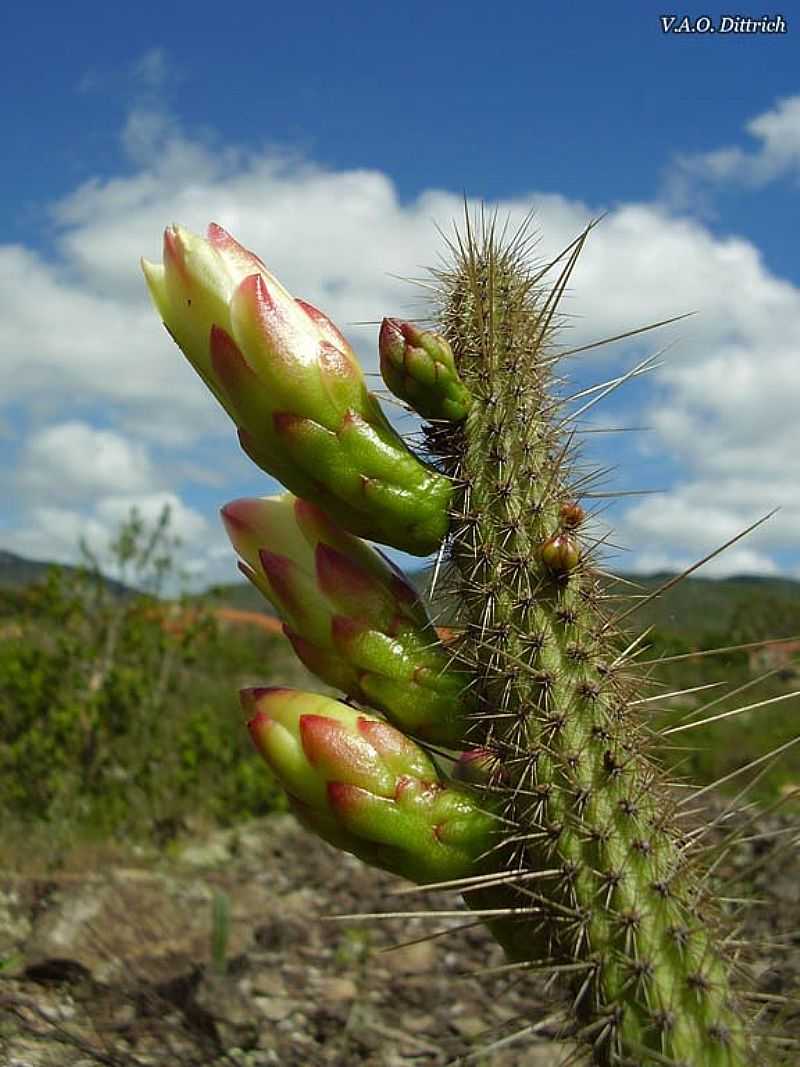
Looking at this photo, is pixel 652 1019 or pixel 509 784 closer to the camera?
pixel 652 1019

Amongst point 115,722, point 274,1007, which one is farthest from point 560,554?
point 115,722

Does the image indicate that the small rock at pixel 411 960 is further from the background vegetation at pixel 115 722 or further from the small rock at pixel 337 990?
the background vegetation at pixel 115 722

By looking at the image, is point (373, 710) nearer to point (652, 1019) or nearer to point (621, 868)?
point (621, 868)

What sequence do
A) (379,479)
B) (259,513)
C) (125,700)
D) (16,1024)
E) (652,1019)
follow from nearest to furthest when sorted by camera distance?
(652,1019) → (379,479) → (259,513) → (16,1024) → (125,700)

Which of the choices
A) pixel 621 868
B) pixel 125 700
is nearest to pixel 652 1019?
pixel 621 868

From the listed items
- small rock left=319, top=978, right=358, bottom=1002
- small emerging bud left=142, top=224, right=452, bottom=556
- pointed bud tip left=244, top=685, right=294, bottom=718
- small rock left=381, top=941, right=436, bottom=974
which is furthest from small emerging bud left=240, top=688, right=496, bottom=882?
small rock left=381, top=941, right=436, bottom=974

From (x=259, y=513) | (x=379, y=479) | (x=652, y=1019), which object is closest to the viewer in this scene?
(x=652, y=1019)
